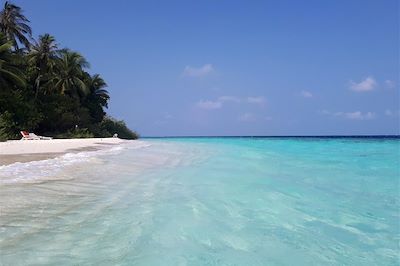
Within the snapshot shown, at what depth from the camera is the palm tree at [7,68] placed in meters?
22.9

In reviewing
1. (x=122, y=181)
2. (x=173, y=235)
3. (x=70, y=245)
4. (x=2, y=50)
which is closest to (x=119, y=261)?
(x=70, y=245)

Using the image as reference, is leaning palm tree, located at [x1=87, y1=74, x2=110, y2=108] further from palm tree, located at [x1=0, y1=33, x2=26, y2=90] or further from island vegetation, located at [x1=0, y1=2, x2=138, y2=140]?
palm tree, located at [x1=0, y1=33, x2=26, y2=90]

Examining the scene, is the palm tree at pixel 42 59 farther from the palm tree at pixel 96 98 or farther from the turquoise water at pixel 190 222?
the turquoise water at pixel 190 222

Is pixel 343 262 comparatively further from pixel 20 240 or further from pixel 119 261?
pixel 20 240

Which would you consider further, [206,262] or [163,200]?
[163,200]

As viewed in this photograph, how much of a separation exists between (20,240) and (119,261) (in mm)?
950

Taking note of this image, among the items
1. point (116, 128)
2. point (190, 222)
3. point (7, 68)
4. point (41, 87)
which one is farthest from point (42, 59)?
point (190, 222)

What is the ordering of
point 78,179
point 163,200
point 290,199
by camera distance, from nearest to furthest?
point 163,200
point 290,199
point 78,179

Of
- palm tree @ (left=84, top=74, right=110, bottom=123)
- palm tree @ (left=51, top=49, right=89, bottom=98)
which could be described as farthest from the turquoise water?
palm tree @ (left=84, top=74, right=110, bottom=123)

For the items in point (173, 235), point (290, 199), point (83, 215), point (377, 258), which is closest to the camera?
point (377, 258)

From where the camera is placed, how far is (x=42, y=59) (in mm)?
31859

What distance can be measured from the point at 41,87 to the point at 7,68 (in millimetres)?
8799

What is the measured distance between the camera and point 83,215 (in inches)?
158

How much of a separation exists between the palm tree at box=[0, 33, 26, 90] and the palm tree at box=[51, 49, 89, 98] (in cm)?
821
